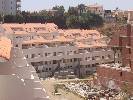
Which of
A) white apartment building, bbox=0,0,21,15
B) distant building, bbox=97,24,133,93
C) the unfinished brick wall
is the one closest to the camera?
the unfinished brick wall

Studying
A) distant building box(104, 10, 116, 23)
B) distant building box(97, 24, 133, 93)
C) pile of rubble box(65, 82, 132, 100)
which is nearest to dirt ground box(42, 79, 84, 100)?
pile of rubble box(65, 82, 132, 100)

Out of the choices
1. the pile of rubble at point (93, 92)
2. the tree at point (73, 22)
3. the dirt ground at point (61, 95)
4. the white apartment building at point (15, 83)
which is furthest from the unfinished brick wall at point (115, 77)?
the tree at point (73, 22)

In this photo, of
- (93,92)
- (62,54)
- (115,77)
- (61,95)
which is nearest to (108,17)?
(62,54)

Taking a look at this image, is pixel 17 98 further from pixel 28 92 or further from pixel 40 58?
pixel 40 58

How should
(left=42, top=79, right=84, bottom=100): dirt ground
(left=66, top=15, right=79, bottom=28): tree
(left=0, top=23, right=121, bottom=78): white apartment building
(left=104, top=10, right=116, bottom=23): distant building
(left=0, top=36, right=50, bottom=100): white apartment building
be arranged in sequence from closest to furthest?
1. (left=0, top=36, right=50, bottom=100): white apartment building
2. (left=42, top=79, right=84, bottom=100): dirt ground
3. (left=0, top=23, right=121, bottom=78): white apartment building
4. (left=66, top=15, right=79, bottom=28): tree
5. (left=104, top=10, right=116, bottom=23): distant building

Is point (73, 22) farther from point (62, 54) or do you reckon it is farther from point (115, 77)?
point (115, 77)

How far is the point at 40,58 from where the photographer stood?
31047 millimetres

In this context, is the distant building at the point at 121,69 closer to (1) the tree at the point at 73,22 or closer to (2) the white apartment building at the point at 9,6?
(1) the tree at the point at 73,22

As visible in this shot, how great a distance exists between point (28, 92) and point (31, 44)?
28.0 m

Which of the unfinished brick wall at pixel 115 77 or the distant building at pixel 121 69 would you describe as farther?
the distant building at pixel 121 69

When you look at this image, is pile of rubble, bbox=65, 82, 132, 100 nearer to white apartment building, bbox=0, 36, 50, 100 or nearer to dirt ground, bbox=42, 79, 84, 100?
dirt ground, bbox=42, 79, 84, 100

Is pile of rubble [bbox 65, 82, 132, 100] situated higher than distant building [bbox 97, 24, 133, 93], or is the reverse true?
distant building [bbox 97, 24, 133, 93]

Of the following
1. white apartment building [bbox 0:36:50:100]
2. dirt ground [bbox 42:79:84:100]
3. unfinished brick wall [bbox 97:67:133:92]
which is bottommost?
dirt ground [bbox 42:79:84:100]

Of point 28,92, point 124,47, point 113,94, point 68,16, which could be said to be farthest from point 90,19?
point 28,92
